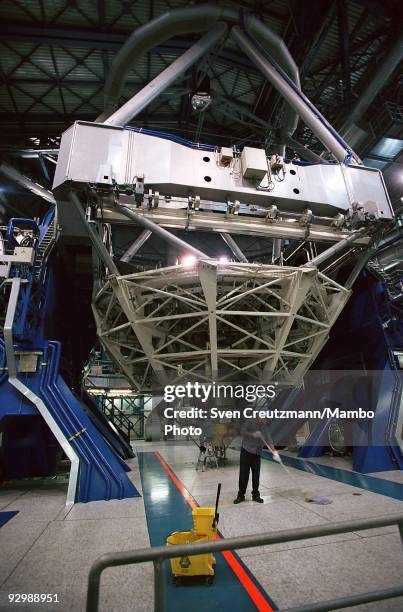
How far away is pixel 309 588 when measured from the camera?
3.31m

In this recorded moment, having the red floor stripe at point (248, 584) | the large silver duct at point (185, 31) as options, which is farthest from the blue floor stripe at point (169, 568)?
the large silver duct at point (185, 31)

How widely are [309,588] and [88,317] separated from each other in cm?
1319

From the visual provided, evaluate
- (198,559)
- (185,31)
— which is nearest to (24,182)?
(185,31)

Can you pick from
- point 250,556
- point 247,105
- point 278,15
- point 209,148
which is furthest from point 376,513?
point 247,105

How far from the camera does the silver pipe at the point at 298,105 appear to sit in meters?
9.18

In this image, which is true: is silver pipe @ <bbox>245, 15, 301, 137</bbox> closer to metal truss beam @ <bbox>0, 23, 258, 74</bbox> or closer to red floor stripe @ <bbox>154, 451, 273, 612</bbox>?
metal truss beam @ <bbox>0, 23, 258, 74</bbox>

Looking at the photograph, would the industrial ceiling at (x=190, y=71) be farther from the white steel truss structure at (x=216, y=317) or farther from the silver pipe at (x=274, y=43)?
the white steel truss structure at (x=216, y=317)

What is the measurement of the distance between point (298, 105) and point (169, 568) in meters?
11.2

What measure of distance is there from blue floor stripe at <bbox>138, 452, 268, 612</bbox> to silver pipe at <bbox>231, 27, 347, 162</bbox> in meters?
9.86

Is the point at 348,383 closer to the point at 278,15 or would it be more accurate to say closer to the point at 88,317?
the point at 88,317

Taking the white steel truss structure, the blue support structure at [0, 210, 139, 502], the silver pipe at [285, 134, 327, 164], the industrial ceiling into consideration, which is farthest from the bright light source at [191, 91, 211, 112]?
the blue support structure at [0, 210, 139, 502]

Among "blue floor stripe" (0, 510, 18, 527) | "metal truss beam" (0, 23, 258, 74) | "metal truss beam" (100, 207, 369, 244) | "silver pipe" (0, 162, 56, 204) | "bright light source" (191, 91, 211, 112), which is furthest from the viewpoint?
"silver pipe" (0, 162, 56, 204)

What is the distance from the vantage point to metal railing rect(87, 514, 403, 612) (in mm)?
1799

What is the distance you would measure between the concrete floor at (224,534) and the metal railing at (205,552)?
1.44 m
